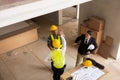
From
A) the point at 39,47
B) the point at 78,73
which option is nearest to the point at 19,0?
the point at 78,73

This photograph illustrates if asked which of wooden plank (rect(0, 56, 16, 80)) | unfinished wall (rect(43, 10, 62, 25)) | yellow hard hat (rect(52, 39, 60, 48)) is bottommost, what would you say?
wooden plank (rect(0, 56, 16, 80))

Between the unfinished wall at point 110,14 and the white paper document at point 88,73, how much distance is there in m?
1.26

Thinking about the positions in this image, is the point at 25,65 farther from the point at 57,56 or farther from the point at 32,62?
the point at 57,56

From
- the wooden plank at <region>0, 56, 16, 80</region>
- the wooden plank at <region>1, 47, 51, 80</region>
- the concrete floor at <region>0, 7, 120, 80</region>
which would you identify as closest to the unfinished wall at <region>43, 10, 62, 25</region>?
the concrete floor at <region>0, 7, 120, 80</region>

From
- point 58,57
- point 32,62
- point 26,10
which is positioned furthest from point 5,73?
point 26,10

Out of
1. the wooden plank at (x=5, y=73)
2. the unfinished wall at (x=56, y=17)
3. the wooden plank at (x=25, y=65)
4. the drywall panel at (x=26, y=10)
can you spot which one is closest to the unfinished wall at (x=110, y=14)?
the unfinished wall at (x=56, y=17)

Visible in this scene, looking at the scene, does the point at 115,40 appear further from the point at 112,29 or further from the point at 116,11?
the point at 116,11

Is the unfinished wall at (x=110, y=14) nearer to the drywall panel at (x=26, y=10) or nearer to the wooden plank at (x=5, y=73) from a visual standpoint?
the drywall panel at (x=26, y=10)

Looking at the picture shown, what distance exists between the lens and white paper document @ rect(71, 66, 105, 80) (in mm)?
2062

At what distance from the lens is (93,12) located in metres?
3.44

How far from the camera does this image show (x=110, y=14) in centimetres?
313

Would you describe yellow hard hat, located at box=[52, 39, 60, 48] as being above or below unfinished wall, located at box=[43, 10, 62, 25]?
above

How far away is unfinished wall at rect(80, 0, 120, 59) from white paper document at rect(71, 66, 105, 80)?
126cm

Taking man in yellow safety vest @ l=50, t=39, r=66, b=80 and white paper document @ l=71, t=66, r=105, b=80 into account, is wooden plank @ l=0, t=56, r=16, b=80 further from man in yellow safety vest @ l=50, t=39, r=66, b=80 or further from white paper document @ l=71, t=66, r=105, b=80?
white paper document @ l=71, t=66, r=105, b=80
